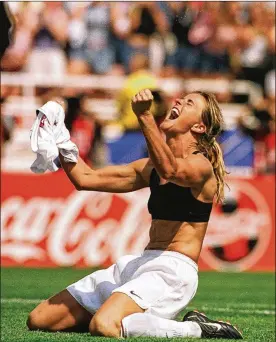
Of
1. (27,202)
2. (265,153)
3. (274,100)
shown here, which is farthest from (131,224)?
(274,100)

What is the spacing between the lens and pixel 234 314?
10.4 metres

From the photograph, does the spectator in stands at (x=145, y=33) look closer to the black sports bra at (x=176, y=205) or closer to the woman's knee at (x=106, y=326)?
the black sports bra at (x=176, y=205)

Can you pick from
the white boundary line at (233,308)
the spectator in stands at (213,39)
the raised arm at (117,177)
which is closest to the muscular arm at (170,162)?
the raised arm at (117,177)

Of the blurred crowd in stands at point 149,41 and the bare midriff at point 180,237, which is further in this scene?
the blurred crowd in stands at point 149,41

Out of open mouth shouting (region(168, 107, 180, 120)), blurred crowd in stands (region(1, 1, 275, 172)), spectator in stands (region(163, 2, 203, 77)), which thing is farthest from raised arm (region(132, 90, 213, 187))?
spectator in stands (region(163, 2, 203, 77))

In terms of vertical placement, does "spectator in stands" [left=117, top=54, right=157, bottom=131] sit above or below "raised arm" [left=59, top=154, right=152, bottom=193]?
below

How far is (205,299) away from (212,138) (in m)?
4.39

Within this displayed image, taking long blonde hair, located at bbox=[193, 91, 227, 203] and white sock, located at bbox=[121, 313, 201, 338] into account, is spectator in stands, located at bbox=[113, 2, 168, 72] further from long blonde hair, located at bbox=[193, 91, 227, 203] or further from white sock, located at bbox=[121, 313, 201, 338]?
white sock, located at bbox=[121, 313, 201, 338]

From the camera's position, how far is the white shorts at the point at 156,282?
7.59 meters

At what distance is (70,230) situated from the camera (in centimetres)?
1510

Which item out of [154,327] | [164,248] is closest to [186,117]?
[164,248]

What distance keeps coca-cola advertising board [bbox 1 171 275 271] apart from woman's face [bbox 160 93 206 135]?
7.35m

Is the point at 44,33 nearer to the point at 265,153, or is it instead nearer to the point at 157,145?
the point at 265,153

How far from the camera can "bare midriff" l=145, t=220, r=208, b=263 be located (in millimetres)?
7801
